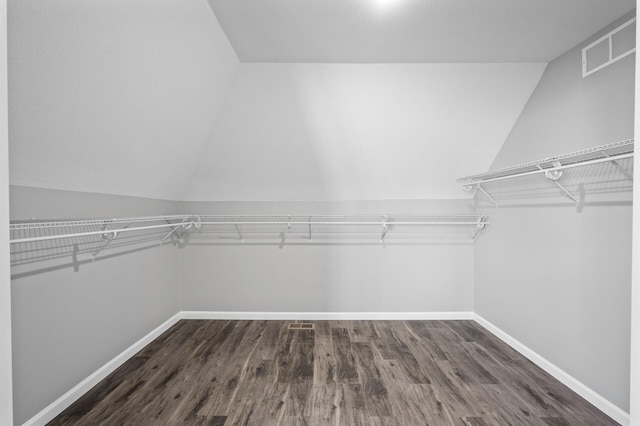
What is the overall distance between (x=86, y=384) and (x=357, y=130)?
2660 mm

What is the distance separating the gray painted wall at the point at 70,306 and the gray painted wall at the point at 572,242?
3.07 m

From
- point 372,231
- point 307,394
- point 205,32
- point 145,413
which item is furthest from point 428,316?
point 205,32

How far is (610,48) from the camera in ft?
5.98

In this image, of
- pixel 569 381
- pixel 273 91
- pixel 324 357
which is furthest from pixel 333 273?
pixel 569 381

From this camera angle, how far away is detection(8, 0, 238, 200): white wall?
4.02 ft

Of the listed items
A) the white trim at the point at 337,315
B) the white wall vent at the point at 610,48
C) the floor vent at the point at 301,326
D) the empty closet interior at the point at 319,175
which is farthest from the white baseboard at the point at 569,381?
the white wall vent at the point at 610,48

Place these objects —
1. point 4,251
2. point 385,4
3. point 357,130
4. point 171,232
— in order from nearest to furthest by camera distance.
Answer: point 4,251
point 385,4
point 357,130
point 171,232

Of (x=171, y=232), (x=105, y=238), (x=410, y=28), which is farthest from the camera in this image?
(x=171, y=232)

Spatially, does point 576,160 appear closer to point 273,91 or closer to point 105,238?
point 273,91

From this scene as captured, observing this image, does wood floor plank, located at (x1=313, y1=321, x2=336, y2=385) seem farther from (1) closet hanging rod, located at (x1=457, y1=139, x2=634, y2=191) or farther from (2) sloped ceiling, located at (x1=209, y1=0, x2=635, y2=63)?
(2) sloped ceiling, located at (x1=209, y1=0, x2=635, y2=63)

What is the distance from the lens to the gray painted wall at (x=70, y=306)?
4.95ft

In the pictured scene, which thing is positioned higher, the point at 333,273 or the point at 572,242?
the point at 572,242

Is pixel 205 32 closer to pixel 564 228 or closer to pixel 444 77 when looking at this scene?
pixel 444 77

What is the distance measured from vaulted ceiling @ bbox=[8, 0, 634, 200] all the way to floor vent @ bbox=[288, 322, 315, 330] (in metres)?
1.27
